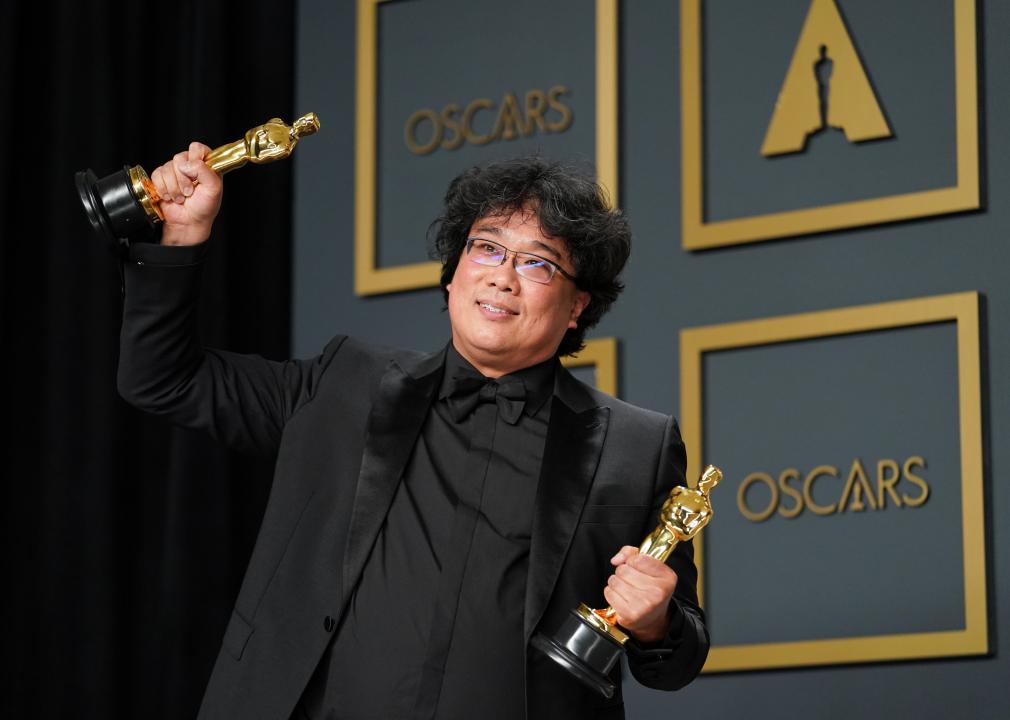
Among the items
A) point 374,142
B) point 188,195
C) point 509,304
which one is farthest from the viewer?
point 374,142

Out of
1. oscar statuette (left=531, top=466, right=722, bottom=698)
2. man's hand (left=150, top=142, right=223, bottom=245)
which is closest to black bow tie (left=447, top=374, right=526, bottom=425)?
oscar statuette (left=531, top=466, right=722, bottom=698)

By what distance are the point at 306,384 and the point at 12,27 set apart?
56.7 inches

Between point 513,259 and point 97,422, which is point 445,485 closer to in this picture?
point 513,259

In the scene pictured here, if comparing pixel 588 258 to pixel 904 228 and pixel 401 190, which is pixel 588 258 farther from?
pixel 401 190

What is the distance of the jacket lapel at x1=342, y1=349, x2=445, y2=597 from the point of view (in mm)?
2270

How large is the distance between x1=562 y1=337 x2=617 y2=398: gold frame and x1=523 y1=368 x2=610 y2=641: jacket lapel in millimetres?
1246

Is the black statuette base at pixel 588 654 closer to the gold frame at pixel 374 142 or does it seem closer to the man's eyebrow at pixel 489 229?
the man's eyebrow at pixel 489 229

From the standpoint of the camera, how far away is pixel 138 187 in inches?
86.4

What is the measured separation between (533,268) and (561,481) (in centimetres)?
33

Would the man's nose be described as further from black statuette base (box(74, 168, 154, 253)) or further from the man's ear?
black statuette base (box(74, 168, 154, 253))

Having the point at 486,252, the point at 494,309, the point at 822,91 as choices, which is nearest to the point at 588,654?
the point at 494,309

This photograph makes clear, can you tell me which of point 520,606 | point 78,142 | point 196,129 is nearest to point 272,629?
point 520,606

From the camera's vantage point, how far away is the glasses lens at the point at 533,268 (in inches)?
98.5

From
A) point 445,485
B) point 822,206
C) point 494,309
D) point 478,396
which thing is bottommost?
point 445,485
